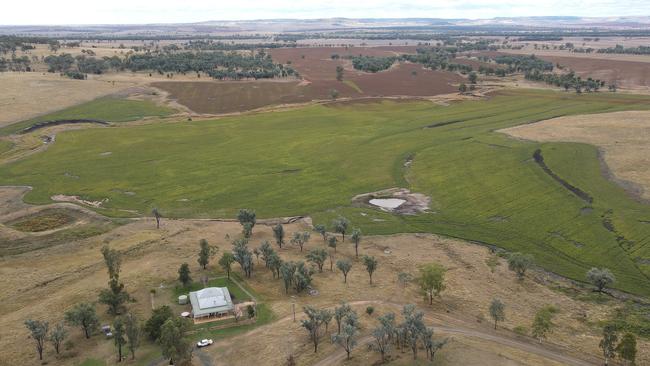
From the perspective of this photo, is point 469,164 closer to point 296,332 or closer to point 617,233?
point 617,233

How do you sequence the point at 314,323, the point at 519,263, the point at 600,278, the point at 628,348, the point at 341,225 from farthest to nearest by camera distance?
the point at 341,225
the point at 519,263
the point at 600,278
the point at 314,323
the point at 628,348

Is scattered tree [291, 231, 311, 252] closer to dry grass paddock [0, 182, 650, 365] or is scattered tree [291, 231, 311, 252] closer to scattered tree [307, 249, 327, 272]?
dry grass paddock [0, 182, 650, 365]

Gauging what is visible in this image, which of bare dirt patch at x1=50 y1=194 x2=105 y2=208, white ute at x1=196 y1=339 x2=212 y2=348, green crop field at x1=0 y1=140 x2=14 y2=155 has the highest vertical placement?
green crop field at x1=0 y1=140 x2=14 y2=155

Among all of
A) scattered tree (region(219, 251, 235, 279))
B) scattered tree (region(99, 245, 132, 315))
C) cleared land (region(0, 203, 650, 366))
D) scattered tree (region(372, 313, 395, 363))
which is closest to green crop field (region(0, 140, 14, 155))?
cleared land (region(0, 203, 650, 366))

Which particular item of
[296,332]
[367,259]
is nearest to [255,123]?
[367,259]

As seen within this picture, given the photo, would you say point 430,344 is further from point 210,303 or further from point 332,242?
point 332,242

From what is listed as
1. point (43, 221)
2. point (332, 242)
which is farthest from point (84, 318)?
point (43, 221)

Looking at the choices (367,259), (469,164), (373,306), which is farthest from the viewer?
(469,164)
